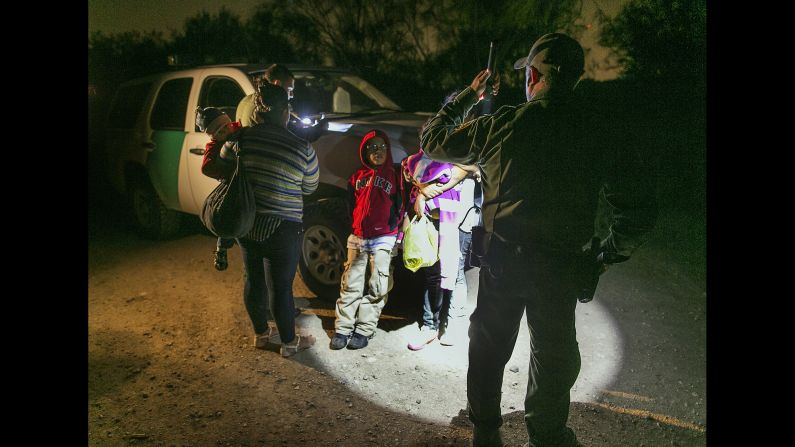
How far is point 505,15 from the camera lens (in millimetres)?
10516

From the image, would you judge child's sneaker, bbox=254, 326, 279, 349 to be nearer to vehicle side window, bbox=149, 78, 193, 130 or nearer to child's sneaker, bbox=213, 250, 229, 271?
child's sneaker, bbox=213, 250, 229, 271

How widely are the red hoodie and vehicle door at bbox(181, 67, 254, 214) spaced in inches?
81.7

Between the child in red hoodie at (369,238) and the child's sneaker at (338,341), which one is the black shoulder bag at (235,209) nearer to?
the child in red hoodie at (369,238)

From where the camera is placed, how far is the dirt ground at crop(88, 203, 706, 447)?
9.71 ft

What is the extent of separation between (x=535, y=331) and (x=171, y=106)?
199 inches

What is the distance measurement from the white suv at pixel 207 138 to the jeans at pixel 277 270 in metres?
0.84

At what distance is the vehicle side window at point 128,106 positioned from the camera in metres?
6.42

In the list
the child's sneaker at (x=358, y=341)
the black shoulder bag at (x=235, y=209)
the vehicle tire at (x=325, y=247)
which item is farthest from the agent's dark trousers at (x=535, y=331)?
the vehicle tire at (x=325, y=247)

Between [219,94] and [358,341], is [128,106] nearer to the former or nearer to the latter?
[219,94]

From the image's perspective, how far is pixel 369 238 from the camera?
384 cm

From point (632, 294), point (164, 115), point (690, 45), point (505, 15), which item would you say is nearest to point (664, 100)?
point (690, 45)

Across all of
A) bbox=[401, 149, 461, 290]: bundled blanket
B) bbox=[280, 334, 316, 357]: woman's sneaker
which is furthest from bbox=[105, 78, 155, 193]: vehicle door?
bbox=[401, 149, 461, 290]: bundled blanket

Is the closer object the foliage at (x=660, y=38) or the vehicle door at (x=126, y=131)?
the vehicle door at (x=126, y=131)

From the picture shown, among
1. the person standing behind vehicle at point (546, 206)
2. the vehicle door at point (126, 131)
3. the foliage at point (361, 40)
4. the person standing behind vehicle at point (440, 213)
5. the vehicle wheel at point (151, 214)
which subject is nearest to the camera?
the person standing behind vehicle at point (546, 206)
